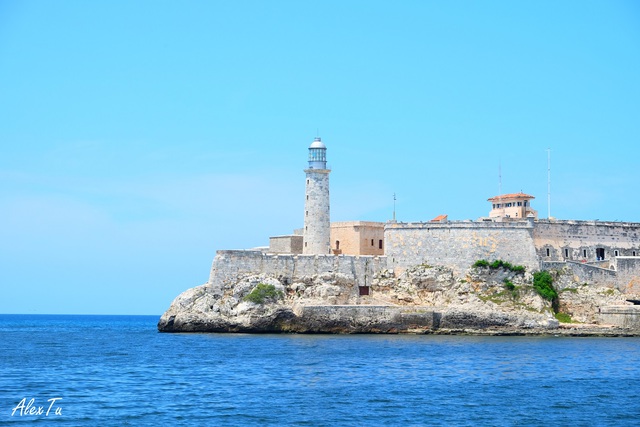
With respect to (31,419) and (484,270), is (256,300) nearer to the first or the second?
(484,270)

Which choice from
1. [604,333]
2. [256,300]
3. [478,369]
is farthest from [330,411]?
[604,333]

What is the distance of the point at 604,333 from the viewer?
136 ft

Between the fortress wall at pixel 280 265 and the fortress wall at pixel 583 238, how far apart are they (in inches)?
353

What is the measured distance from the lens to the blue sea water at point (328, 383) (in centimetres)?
2081

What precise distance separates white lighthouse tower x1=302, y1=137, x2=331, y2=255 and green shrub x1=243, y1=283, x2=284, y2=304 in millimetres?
4459

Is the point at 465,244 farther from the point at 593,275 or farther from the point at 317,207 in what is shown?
the point at 317,207

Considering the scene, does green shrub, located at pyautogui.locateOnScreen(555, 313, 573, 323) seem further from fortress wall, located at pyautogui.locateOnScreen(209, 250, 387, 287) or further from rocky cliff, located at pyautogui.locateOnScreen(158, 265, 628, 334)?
fortress wall, located at pyautogui.locateOnScreen(209, 250, 387, 287)

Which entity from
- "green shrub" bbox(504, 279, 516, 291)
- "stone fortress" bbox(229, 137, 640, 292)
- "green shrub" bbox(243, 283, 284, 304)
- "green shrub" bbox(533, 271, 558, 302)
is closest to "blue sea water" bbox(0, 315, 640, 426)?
"green shrub" bbox(243, 283, 284, 304)

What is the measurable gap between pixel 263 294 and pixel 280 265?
2.32 metres

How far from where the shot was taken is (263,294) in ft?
137

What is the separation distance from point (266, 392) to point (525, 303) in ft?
69.2
